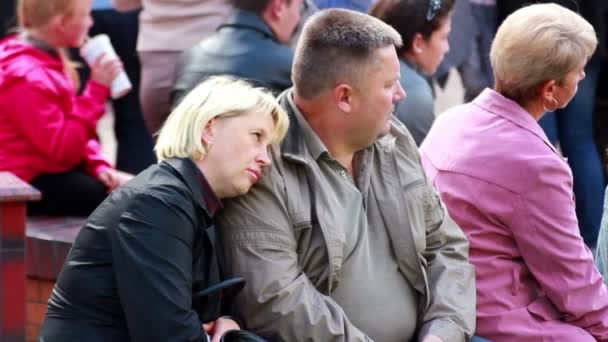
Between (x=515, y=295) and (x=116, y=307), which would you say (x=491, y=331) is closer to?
(x=515, y=295)

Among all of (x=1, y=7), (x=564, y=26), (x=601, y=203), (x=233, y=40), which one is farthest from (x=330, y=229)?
(x=1, y=7)

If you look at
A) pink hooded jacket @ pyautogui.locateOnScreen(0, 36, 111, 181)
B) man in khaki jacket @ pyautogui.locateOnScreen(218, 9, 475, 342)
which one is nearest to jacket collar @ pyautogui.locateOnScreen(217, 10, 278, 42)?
pink hooded jacket @ pyautogui.locateOnScreen(0, 36, 111, 181)

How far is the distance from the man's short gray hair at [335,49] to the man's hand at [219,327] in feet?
2.20

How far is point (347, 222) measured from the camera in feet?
11.9

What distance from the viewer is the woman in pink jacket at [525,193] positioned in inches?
153

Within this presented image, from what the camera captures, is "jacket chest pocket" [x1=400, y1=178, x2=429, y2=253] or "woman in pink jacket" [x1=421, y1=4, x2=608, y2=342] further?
"woman in pink jacket" [x1=421, y1=4, x2=608, y2=342]

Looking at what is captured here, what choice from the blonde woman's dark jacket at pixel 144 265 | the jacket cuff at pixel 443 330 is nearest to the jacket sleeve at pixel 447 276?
the jacket cuff at pixel 443 330

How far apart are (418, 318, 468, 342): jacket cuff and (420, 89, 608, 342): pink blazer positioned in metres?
0.24

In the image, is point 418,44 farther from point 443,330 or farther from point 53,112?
point 443,330

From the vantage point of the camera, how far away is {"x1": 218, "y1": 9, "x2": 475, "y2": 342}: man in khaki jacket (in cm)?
349

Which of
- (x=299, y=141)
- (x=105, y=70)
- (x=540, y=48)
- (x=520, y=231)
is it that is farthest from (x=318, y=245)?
(x=105, y=70)

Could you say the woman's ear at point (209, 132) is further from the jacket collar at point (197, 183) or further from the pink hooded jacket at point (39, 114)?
the pink hooded jacket at point (39, 114)

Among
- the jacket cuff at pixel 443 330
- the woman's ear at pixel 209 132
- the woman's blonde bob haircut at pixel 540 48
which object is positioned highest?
the woman's blonde bob haircut at pixel 540 48

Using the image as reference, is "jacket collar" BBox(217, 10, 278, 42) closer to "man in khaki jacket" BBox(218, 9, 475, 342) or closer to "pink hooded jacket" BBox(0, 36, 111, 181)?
"pink hooded jacket" BBox(0, 36, 111, 181)
